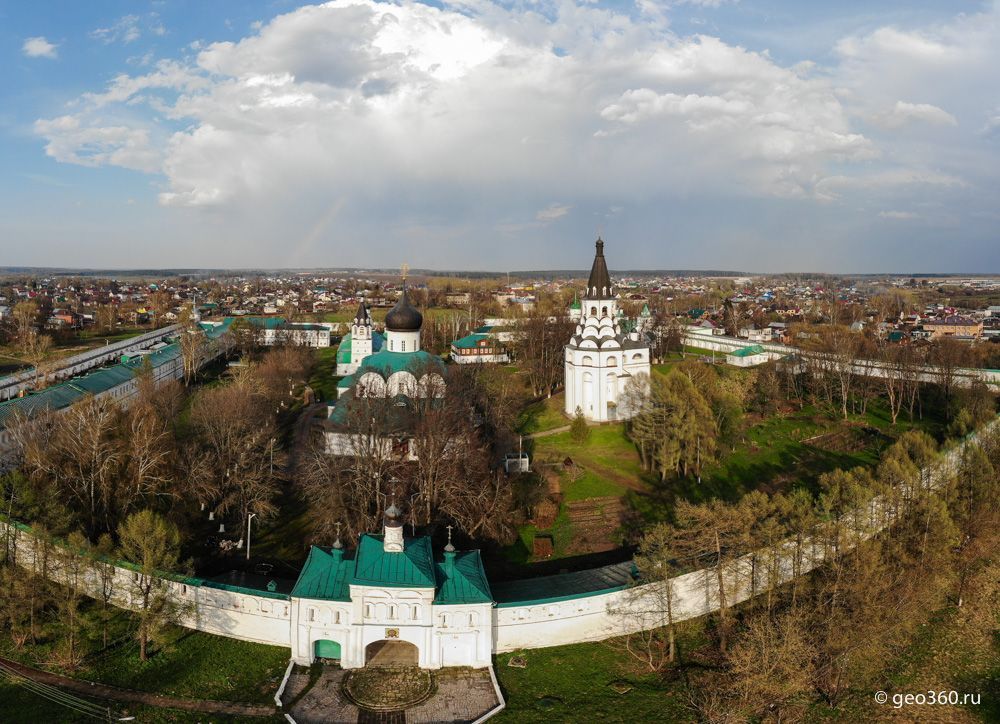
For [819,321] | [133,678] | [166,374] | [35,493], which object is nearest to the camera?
[133,678]

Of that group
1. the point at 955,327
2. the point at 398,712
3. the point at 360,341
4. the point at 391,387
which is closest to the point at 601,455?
the point at 391,387

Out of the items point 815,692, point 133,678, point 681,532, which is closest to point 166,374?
point 133,678

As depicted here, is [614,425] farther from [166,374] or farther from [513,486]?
[166,374]

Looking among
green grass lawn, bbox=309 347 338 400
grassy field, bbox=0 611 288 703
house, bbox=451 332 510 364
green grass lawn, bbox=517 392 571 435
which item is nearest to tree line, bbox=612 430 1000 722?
grassy field, bbox=0 611 288 703

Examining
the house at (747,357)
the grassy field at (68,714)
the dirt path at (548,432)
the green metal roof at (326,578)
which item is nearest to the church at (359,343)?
the dirt path at (548,432)

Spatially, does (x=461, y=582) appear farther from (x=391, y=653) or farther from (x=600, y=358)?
(x=600, y=358)

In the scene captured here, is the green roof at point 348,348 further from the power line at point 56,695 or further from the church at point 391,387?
the power line at point 56,695

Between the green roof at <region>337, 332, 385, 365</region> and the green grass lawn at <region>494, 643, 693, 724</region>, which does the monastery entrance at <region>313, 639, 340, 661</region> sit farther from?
the green roof at <region>337, 332, 385, 365</region>
